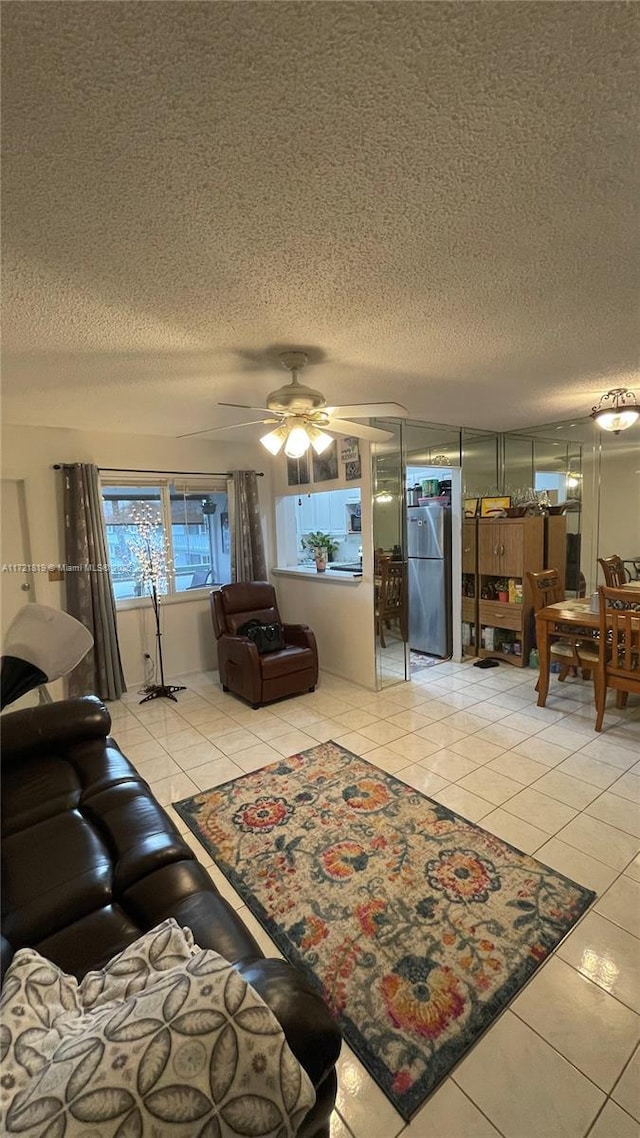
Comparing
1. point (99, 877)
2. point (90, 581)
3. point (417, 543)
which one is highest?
point (417, 543)

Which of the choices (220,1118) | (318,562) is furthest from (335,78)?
(318,562)

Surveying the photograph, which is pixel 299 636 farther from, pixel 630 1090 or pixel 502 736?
pixel 630 1090

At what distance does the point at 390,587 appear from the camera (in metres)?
4.20

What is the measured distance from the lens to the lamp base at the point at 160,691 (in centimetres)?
418

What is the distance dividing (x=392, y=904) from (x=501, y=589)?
3.52 meters

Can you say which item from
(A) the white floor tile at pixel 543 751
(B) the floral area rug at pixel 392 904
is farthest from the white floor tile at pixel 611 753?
(B) the floral area rug at pixel 392 904

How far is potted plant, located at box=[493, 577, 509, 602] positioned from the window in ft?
9.43

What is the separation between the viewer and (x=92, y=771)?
2088mm

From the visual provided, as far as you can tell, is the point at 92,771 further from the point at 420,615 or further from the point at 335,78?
the point at 420,615

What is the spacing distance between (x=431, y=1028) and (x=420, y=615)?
4004 millimetres

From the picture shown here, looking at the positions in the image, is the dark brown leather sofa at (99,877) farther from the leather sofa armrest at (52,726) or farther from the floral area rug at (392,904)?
the floral area rug at (392,904)

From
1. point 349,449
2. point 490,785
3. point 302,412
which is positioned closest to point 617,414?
point 349,449

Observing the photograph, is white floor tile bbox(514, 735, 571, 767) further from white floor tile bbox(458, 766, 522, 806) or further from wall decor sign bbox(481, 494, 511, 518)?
wall decor sign bbox(481, 494, 511, 518)

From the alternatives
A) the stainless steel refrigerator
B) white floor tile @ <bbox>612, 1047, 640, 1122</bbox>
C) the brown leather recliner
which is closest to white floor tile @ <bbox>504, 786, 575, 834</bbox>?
white floor tile @ <bbox>612, 1047, 640, 1122</bbox>
